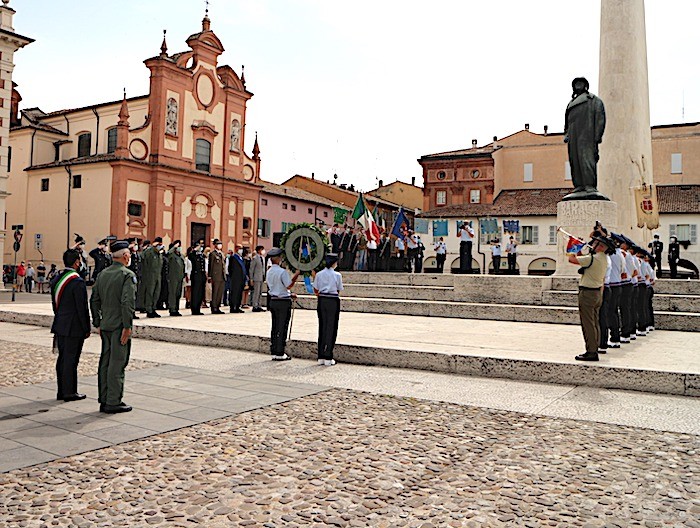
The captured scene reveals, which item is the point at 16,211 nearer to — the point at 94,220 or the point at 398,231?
Answer: the point at 94,220

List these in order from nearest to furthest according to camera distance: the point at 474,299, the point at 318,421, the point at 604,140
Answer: the point at 318,421, the point at 474,299, the point at 604,140

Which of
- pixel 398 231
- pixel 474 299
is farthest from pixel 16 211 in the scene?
pixel 474 299

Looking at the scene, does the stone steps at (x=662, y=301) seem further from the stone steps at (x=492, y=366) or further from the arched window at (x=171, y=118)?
the arched window at (x=171, y=118)

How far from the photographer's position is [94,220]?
35188mm

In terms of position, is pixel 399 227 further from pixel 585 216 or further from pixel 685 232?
pixel 685 232

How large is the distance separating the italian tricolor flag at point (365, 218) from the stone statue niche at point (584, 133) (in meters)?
7.50

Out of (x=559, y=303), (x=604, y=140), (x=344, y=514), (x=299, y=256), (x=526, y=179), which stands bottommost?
(x=344, y=514)

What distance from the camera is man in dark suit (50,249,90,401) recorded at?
661 cm

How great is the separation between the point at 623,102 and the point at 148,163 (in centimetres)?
2651

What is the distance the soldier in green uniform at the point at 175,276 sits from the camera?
15.5 meters

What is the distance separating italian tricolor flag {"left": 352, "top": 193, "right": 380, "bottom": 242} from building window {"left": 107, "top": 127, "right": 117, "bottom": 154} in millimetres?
22029

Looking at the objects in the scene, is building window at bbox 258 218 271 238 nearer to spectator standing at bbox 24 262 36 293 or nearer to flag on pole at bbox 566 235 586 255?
spectator standing at bbox 24 262 36 293

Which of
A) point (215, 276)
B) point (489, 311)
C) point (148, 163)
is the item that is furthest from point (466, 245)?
point (148, 163)

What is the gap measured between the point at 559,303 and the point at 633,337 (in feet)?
11.5
